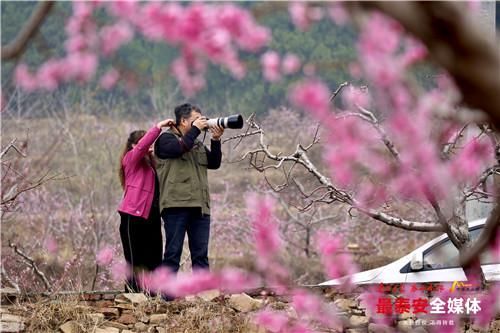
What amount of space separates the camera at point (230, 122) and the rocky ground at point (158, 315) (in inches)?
56.7

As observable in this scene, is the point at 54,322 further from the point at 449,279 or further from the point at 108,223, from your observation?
the point at 108,223

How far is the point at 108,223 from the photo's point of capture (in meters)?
15.5

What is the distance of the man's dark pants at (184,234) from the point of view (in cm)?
699

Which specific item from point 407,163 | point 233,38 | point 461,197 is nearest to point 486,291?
point 461,197

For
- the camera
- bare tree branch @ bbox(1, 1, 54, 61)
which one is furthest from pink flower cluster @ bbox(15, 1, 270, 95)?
bare tree branch @ bbox(1, 1, 54, 61)

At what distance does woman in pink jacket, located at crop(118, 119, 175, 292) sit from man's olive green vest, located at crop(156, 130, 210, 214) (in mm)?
172

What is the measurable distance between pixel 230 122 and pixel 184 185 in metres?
0.75

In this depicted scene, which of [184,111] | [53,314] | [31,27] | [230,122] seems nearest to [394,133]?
[230,122]

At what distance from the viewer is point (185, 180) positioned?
6.95m

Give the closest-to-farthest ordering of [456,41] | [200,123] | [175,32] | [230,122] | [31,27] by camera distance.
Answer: [456,41] < [31,27] < [175,32] < [230,122] < [200,123]

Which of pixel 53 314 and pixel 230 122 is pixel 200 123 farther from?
pixel 53 314

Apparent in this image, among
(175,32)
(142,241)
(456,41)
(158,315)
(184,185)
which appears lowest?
(158,315)

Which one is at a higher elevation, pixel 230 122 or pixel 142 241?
pixel 230 122

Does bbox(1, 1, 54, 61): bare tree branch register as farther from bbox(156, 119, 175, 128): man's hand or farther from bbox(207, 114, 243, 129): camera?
bbox(156, 119, 175, 128): man's hand
